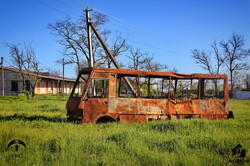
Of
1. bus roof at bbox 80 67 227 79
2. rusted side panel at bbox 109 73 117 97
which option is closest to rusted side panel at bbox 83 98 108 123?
rusted side panel at bbox 109 73 117 97

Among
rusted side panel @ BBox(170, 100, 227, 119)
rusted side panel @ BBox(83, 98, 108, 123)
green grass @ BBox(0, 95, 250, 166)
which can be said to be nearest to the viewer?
green grass @ BBox(0, 95, 250, 166)

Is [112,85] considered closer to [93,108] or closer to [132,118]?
[93,108]

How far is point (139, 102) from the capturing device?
971 centimetres

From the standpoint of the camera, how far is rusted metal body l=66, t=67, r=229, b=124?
905cm

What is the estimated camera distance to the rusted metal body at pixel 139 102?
905cm

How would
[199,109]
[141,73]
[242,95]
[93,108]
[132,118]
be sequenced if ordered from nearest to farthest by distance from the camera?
[93,108] < [132,118] < [141,73] < [199,109] < [242,95]

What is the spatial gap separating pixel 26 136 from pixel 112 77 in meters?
3.64

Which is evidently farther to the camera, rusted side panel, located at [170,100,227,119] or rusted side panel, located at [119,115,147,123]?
rusted side panel, located at [170,100,227,119]

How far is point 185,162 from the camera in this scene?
15.7 feet

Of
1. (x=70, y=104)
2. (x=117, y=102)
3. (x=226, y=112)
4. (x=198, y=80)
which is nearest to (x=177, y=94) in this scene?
(x=198, y=80)

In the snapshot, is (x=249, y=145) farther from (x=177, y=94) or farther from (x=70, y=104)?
(x=70, y=104)

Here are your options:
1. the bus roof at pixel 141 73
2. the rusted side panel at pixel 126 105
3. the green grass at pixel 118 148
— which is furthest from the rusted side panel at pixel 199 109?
the green grass at pixel 118 148

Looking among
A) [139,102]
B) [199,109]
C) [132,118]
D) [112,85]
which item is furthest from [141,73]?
[199,109]

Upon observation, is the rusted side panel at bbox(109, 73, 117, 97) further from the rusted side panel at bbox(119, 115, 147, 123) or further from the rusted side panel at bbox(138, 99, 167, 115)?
the rusted side panel at bbox(138, 99, 167, 115)
